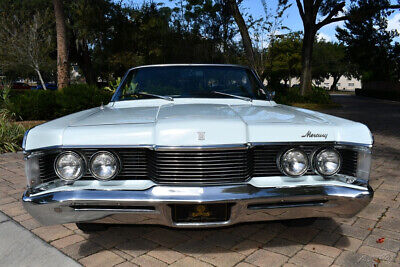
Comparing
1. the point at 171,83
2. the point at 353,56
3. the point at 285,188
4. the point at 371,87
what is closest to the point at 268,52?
the point at 353,56

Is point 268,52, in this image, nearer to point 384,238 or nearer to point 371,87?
point 384,238

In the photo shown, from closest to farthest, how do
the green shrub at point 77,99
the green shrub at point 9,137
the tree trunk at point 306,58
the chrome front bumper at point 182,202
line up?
the chrome front bumper at point 182,202, the green shrub at point 9,137, the green shrub at point 77,99, the tree trunk at point 306,58

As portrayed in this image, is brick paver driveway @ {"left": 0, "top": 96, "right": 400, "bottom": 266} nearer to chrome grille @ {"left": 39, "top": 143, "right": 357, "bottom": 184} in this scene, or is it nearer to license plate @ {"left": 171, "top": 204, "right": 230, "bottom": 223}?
license plate @ {"left": 171, "top": 204, "right": 230, "bottom": 223}

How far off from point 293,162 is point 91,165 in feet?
4.52

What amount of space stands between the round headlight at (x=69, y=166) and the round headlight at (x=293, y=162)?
4.50 ft

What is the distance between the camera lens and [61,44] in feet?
38.7

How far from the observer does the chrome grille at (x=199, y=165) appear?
210cm

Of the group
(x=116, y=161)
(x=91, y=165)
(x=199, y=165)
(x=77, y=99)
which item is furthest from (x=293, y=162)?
(x=77, y=99)

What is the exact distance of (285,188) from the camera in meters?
2.14

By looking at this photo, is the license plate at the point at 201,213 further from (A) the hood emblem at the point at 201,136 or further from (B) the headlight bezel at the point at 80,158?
(B) the headlight bezel at the point at 80,158

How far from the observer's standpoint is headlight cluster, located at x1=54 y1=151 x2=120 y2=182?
217cm

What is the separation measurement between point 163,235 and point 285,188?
51.9 inches

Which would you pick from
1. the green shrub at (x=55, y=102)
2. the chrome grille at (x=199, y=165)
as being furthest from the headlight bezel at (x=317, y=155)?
the green shrub at (x=55, y=102)

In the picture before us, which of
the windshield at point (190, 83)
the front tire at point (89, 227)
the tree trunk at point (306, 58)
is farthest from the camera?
the tree trunk at point (306, 58)
